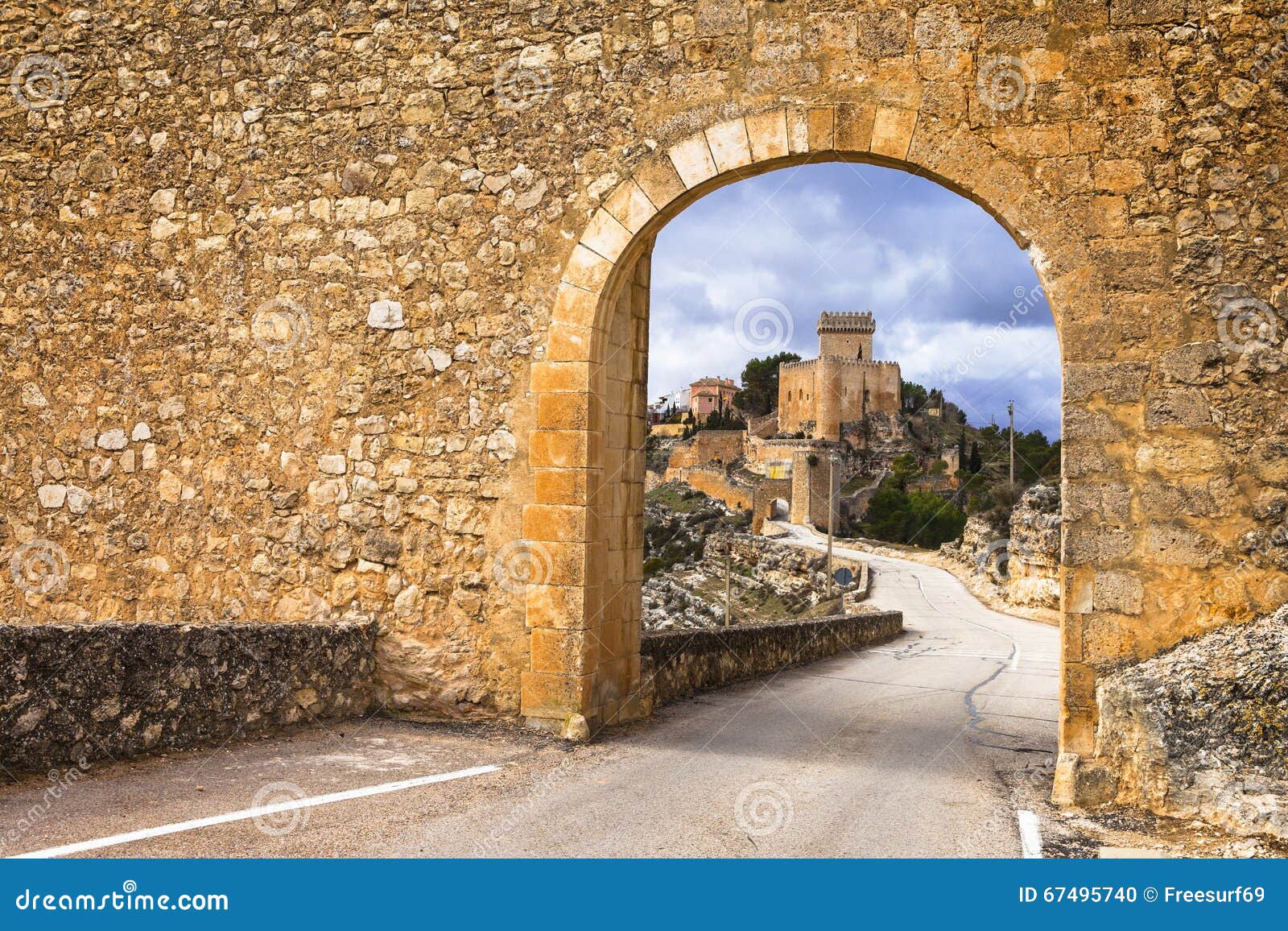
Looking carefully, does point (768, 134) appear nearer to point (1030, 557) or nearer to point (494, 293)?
point (494, 293)

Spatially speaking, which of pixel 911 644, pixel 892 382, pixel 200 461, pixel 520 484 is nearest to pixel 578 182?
pixel 520 484

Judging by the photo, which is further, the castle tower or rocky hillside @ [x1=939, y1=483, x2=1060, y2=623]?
the castle tower

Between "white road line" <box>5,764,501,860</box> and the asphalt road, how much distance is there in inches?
0.8

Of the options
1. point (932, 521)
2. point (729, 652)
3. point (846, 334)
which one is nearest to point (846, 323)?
point (846, 334)

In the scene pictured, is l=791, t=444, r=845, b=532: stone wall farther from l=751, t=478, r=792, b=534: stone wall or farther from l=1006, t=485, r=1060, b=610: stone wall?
l=1006, t=485, r=1060, b=610: stone wall

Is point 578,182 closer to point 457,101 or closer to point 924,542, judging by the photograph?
point 457,101

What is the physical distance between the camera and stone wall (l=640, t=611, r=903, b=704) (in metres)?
8.16

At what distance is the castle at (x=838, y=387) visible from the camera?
275ft

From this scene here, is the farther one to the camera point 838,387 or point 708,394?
point 708,394

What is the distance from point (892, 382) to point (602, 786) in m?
84.1

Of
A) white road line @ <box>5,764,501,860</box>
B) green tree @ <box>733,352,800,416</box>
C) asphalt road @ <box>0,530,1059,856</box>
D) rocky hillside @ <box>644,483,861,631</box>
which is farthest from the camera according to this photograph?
green tree @ <box>733,352,800,416</box>

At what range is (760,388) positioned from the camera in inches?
3782

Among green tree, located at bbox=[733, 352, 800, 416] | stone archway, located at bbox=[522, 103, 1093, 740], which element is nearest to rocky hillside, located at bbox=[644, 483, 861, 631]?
stone archway, located at bbox=[522, 103, 1093, 740]

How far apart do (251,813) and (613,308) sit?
11.4ft
